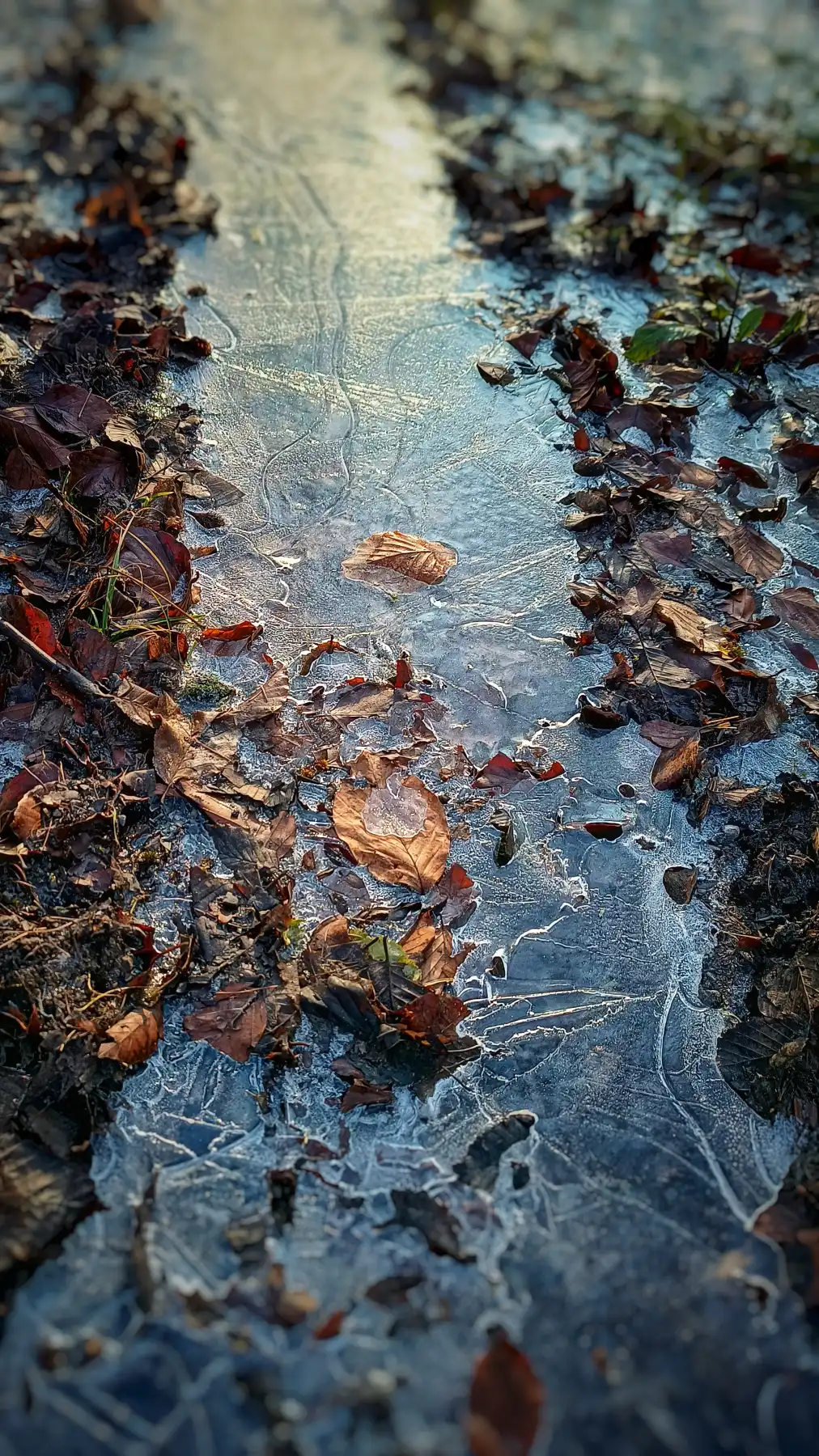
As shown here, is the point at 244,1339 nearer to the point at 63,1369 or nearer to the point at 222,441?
the point at 63,1369

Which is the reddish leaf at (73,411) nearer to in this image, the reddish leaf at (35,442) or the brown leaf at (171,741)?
the reddish leaf at (35,442)

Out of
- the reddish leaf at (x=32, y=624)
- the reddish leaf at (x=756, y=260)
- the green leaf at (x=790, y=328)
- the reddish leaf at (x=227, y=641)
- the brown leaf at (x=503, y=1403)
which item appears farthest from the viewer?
the reddish leaf at (x=756, y=260)

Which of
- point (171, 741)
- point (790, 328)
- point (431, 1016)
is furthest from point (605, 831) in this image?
point (790, 328)

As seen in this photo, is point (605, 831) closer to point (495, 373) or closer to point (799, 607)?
point (799, 607)

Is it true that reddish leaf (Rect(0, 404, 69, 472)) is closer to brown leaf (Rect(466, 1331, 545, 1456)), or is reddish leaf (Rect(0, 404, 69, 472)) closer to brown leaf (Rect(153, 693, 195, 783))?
brown leaf (Rect(153, 693, 195, 783))

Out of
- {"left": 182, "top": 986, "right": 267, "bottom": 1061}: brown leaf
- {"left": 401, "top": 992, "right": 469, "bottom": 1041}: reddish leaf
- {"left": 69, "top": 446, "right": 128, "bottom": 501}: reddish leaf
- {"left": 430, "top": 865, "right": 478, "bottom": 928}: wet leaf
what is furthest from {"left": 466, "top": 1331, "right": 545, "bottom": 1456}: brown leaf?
{"left": 69, "top": 446, "right": 128, "bottom": 501}: reddish leaf

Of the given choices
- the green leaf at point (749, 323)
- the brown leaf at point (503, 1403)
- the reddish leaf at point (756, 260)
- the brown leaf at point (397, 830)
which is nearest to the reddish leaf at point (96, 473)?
the brown leaf at point (397, 830)

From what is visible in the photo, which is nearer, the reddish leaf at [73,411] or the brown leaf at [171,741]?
the brown leaf at [171,741]
